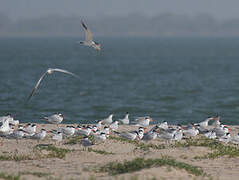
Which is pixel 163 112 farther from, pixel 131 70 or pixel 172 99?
pixel 131 70

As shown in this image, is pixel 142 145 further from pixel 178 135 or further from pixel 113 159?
pixel 113 159

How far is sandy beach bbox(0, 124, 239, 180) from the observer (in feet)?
41.3

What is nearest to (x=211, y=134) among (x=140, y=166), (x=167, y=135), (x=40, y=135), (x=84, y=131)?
(x=167, y=135)

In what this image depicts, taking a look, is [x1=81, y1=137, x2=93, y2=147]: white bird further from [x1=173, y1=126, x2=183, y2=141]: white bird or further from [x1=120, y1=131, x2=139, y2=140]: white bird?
[x1=173, y1=126, x2=183, y2=141]: white bird

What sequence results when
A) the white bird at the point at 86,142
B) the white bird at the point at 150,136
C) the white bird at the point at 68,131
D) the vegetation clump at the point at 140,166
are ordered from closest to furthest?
the vegetation clump at the point at 140,166
the white bird at the point at 86,142
the white bird at the point at 150,136
the white bird at the point at 68,131

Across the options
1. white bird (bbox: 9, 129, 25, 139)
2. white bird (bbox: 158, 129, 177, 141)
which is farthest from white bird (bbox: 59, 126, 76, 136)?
white bird (bbox: 158, 129, 177, 141)

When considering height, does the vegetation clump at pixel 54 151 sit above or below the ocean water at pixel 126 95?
below

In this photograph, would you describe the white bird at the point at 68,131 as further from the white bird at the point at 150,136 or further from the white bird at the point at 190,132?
the white bird at the point at 190,132

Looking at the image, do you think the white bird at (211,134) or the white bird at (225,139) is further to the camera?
the white bird at (211,134)

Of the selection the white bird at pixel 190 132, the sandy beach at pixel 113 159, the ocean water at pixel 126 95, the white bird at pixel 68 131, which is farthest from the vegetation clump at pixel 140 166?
the ocean water at pixel 126 95

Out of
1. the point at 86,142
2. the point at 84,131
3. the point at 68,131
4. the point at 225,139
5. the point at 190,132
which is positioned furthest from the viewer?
the point at 190,132

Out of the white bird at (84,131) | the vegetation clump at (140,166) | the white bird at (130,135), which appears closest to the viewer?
the vegetation clump at (140,166)

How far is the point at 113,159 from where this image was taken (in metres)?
14.8

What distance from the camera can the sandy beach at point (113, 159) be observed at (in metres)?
12.6
